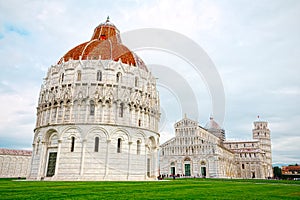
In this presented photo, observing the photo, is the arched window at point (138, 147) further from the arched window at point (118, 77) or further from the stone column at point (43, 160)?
the stone column at point (43, 160)

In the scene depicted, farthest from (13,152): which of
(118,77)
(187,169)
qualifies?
(187,169)

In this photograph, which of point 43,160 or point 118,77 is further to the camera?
point 118,77

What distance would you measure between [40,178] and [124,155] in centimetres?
1140

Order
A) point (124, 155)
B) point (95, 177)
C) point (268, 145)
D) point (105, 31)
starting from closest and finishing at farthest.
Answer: point (95, 177)
point (124, 155)
point (105, 31)
point (268, 145)

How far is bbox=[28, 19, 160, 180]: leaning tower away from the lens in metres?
32.8

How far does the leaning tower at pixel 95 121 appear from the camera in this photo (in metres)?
32.8

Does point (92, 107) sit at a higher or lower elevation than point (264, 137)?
lower

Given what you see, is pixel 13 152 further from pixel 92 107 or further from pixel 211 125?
pixel 211 125

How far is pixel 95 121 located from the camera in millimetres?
33625

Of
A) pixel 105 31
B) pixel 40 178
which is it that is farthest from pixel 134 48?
pixel 40 178

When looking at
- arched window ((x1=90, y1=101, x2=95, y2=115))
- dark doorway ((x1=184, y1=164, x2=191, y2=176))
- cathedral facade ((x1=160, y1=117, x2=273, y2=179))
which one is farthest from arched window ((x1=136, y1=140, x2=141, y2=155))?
dark doorway ((x1=184, y1=164, x2=191, y2=176))

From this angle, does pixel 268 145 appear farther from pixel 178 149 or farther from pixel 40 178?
pixel 40 178

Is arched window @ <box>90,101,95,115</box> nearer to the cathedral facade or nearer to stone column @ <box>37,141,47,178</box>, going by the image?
stone column @ <box>37,141,47,178</box>

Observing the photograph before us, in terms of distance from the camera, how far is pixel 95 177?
3198 centimetres
